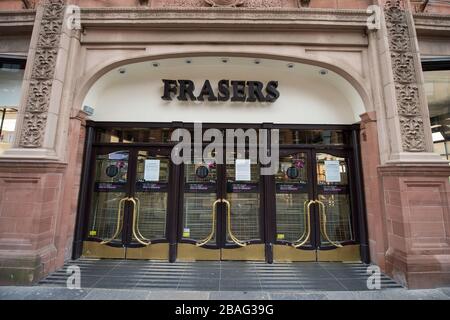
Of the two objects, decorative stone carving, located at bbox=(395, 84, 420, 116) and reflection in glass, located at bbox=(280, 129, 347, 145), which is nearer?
decorative stone carving, located at bbox=(395, 84, 420, 116)

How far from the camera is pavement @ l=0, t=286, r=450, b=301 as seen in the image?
316cm

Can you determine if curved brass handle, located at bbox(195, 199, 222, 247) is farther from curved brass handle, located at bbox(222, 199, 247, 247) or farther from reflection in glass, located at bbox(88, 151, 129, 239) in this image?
reflection in glass, located at bbox(88, 151, 129, 239)

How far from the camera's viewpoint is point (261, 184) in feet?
15.7

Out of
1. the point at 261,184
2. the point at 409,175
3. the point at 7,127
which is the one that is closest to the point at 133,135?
the point at 7,127

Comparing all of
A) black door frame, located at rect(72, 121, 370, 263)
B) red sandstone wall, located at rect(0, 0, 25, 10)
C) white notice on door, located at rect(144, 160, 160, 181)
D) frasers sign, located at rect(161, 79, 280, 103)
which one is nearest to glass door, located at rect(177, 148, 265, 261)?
black door frame, located at rect(72, 121, 370, 263)

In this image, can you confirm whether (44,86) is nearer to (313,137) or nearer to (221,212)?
(221,212)

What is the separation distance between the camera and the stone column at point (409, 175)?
354 centimetres

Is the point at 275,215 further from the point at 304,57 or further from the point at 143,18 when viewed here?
the point at 143,18

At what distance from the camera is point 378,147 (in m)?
4.22

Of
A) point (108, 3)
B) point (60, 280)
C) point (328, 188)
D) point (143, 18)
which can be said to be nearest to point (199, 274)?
point (60, 280)

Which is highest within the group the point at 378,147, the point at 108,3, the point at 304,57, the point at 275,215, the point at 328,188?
the point at 108,3

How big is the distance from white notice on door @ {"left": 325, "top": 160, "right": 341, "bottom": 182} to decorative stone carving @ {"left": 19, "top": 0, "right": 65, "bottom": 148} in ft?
18.8

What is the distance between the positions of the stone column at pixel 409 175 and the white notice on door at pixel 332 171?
82cm

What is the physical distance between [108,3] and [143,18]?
38.6 inches
